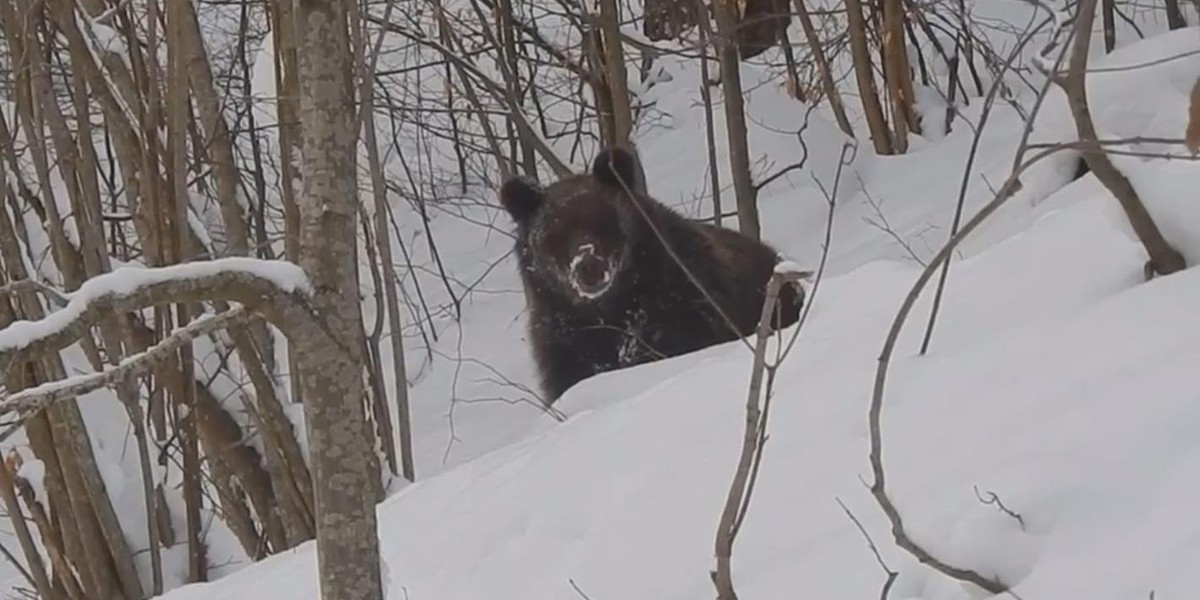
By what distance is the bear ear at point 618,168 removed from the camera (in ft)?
23.3

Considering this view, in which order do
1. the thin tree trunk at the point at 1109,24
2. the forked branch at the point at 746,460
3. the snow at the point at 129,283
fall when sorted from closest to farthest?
the snow at the point at 129,283
the forked branch at the point at 746,460
the thin tree trunk at the point at 1109,24

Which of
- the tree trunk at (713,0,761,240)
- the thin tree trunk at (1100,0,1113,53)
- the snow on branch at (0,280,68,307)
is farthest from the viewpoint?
the thin tree trunk at (1100,0,1113,53)

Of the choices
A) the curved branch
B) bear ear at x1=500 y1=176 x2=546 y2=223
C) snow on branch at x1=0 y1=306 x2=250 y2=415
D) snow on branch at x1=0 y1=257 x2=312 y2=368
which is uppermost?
snow on branch at x1=0 y1=257 x2=312 y2=368

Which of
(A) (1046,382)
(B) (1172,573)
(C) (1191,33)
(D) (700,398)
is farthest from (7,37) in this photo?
(B) (1172,573)

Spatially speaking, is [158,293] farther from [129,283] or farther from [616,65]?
[616,65]

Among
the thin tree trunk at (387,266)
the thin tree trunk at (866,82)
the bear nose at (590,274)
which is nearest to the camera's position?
the thin tree trunk at (387,266)

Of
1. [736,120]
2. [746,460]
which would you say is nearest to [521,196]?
[736,120]

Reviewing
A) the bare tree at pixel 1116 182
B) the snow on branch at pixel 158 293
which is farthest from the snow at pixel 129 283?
the bare tree at pixel 1116 182

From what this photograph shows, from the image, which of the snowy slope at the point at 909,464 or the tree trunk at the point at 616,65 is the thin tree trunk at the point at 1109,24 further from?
the snowy slope at the point at 909,464

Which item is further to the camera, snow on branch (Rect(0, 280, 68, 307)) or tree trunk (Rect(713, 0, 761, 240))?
tree trunk (Rect(713, 0, 761, 240))

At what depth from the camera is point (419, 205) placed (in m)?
12.4

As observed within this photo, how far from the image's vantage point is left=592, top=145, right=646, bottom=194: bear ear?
710 centimetres

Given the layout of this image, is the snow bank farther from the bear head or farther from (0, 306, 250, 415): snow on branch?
the bear head

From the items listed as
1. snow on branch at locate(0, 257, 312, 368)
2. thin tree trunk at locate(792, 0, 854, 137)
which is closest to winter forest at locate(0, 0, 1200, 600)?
snow on branch at locate(0, 257, 312, 368)
